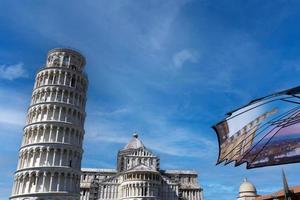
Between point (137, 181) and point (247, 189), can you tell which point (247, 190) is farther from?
point (137, 181)

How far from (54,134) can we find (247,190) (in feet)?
179

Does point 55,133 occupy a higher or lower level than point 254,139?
higher

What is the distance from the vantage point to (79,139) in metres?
54.8

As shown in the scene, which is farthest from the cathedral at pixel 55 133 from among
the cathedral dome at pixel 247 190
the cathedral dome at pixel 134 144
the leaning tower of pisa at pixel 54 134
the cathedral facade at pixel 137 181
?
the cathedral dome at pixel 247 190

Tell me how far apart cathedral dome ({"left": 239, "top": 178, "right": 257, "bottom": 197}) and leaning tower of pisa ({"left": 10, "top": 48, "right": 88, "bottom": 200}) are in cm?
4836

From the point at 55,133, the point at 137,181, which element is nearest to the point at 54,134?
the point at 55,133

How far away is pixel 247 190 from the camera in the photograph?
8106 cm

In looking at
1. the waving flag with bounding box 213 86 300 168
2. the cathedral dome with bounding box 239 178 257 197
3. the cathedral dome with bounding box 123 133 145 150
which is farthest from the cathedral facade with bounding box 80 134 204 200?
the waving flag with bounding box 213 86 300 168

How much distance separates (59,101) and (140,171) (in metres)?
29.6

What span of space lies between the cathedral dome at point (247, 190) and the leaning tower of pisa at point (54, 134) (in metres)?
48.4

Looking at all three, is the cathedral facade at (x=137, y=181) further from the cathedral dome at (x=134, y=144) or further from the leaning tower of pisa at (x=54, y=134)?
the leaning tower of pisa at (x=54, y=134)

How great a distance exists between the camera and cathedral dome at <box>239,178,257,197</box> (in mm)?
80544

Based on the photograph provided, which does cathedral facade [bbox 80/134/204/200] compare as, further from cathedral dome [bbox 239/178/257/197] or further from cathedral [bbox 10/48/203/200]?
cathedral [bbox 10/48/203/200]

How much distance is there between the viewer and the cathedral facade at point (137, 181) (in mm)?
74188
